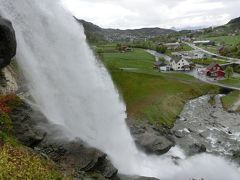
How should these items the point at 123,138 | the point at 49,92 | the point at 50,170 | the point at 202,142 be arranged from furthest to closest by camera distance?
the point at 202,142
the point at 123,138
the point at 49,92
the point at 50,170

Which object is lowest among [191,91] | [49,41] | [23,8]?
[191,91]

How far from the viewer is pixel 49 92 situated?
3444 centimetres

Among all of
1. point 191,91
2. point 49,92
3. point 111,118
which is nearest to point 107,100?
point 111,118

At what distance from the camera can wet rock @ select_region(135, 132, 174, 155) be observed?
42500 millimetres

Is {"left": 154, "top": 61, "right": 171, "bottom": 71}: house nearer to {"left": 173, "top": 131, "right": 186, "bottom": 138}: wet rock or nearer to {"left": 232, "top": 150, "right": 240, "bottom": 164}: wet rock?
{"left": 173, "top": 131, "right": 186, "bottom": 138}: wet rock

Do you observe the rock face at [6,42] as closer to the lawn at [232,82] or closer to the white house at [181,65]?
the lawn at [232,82]

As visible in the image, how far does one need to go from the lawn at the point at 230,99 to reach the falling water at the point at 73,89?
35.7 meters

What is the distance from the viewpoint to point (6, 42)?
28.6 m

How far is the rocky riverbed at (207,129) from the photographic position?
4809 cm

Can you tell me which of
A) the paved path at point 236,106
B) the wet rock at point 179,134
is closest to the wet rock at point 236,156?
the wet rock at point 179,134

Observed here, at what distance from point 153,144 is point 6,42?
2187 cm

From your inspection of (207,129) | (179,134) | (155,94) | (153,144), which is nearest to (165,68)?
(155,94)

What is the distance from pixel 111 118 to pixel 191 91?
49201 millimetres

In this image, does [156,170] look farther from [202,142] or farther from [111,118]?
[202,142]
